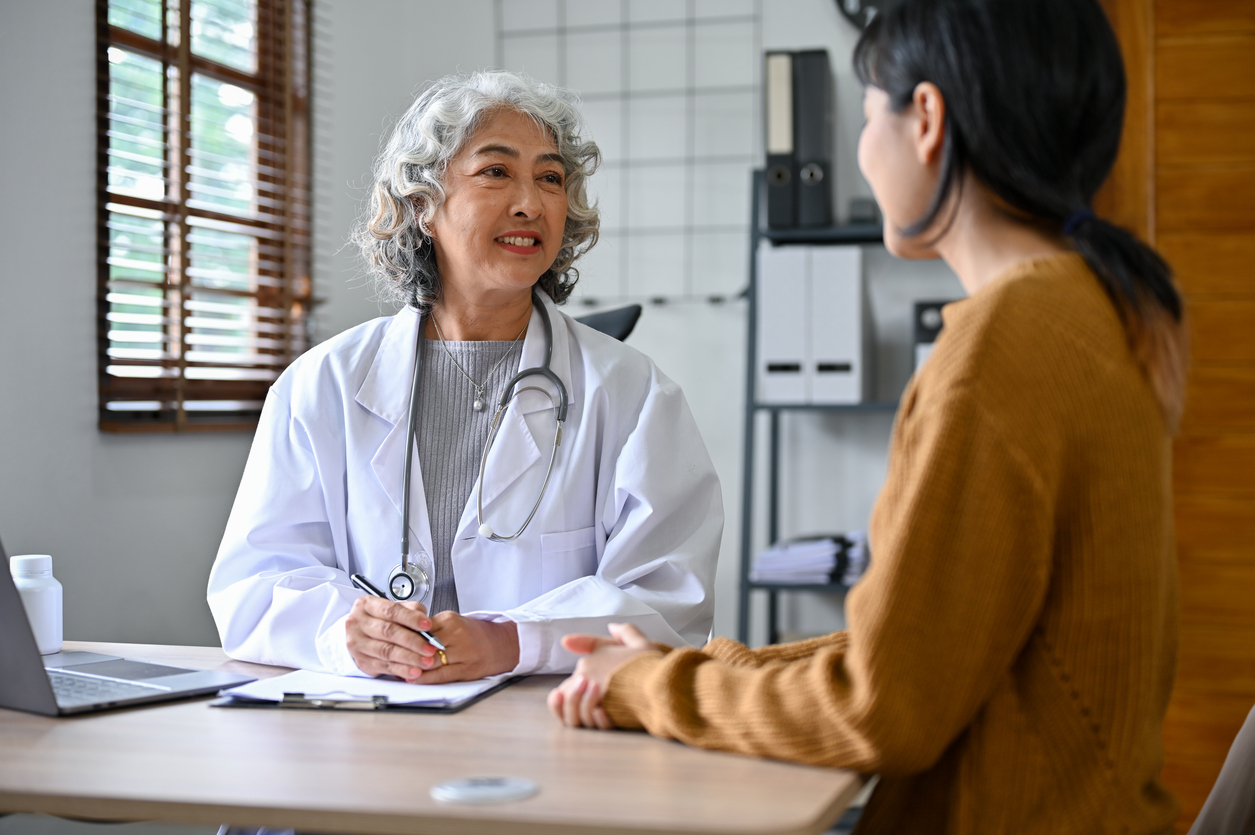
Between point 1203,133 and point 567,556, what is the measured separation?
205 cm

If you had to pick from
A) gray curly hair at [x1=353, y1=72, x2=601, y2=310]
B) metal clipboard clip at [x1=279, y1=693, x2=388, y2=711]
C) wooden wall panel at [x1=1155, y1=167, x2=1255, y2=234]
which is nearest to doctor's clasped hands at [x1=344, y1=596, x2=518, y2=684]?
metal clipboard clip at [x1=279, y1=693, x2=388, y2=711]

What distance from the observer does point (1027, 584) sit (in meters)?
0.80

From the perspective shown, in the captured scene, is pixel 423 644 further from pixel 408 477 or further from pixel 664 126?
pixel 664 126

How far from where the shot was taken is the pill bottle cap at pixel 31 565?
1.36 metres

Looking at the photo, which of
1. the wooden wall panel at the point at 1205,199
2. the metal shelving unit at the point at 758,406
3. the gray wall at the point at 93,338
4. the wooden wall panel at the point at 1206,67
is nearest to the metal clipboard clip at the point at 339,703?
the gray wall at the point at 93,338

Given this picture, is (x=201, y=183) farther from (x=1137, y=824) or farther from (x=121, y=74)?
(x=1137, y=824)

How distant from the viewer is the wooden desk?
788mm

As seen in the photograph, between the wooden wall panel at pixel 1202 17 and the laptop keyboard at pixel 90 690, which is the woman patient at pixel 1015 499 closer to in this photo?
the laptop keyboard at pixel 90 690

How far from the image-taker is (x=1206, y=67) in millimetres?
2656

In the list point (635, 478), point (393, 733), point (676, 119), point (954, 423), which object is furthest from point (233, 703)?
point (676, 119)

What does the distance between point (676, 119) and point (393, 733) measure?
2.64 metres

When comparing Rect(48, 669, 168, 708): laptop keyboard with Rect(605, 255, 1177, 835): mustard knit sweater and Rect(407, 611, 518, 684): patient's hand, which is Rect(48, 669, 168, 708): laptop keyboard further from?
Rect(605, 255, 1177, 835): mustard knit sweater

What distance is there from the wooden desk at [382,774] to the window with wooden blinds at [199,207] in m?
1.43

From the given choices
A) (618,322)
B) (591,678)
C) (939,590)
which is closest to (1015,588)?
(939,590)
